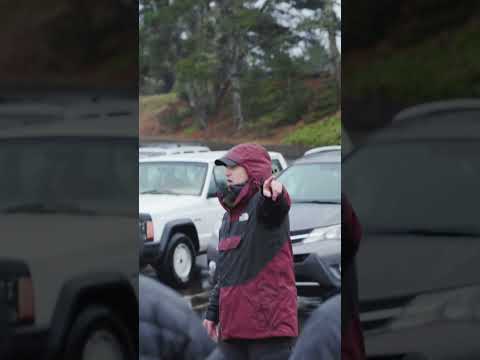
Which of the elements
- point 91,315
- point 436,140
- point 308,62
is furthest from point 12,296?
point 436,140

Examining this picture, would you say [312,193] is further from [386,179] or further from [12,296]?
[12,296]

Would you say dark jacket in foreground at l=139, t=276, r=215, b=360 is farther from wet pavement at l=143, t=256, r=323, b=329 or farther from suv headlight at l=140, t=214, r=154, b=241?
suv headlight at l=140, t=214, r=154, b=241

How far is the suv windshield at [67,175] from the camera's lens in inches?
206

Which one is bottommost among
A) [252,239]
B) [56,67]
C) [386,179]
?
[252,239]

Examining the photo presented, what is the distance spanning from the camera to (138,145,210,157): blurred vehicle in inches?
216

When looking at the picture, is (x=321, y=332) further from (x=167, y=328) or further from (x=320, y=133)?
(x=320, y=133)

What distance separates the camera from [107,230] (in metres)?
5.35

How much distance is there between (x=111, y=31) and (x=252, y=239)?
1.61 meters

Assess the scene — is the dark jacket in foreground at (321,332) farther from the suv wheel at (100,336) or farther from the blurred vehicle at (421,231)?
the suv wheel at (100,336)

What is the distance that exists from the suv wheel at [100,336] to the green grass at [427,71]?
2.16 m

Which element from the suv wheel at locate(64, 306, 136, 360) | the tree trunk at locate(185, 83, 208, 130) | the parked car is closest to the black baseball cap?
the parked car

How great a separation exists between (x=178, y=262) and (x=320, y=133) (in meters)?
1.25

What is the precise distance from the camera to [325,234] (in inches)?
207

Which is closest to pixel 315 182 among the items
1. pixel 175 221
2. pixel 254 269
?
pixel 254 269
